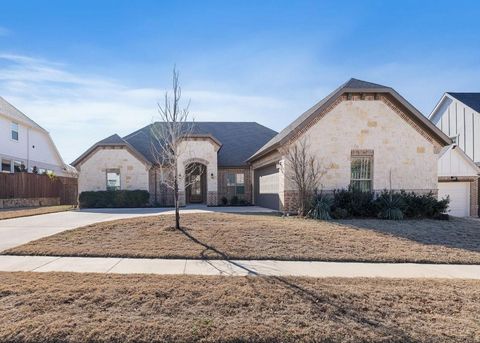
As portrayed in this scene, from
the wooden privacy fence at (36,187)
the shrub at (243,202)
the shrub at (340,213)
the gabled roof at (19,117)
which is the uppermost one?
the gabled roof at (19,117)

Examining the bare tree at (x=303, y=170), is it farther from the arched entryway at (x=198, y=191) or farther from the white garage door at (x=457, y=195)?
the arched entryway at (x=198, y=191)

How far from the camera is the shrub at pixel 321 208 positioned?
1271 centimetres

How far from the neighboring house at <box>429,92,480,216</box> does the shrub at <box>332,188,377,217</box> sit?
750 cm

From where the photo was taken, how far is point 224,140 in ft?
84.1

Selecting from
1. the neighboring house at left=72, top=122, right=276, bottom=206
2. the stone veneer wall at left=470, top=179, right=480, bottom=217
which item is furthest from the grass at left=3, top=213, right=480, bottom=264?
the neighboring house at left=72, top=122, right=276, bottom=206

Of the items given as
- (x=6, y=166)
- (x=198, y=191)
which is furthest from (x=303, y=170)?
(x=6, y=166)

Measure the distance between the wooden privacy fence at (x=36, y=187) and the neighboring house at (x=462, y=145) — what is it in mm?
27550

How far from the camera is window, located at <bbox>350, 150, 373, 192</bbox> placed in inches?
584

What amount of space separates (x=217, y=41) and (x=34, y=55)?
6.70m

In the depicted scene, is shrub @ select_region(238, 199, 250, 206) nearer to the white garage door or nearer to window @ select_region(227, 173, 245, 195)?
window @ select_region(227, 173, 245, 195)

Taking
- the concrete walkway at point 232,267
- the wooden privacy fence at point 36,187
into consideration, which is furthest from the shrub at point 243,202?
the concrete walkway at point 232,267

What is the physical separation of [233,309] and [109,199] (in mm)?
18688

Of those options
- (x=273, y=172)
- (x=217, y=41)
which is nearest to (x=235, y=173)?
(x=273, y=172)

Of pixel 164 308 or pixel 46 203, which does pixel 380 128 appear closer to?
pixel 164 308
